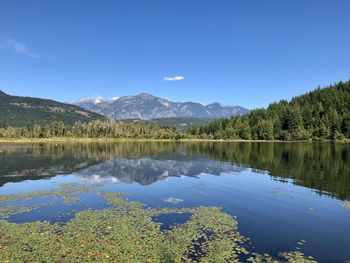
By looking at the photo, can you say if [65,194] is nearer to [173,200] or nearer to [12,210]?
[12,210]

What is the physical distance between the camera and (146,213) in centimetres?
3581

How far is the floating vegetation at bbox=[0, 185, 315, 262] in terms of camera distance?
2327 cm

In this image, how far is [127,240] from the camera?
26.8 meters

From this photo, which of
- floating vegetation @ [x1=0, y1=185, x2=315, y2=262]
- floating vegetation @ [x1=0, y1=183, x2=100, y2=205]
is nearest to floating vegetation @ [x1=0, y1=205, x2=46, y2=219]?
floating vegetation @ [x1=0, y1=185, x2=315, y2=262]

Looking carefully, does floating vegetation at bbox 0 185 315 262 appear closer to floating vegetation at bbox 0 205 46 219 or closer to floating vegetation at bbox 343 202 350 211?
floating vegetation at bbox 0 205 46 219

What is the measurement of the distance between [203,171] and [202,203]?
3313 centimetres

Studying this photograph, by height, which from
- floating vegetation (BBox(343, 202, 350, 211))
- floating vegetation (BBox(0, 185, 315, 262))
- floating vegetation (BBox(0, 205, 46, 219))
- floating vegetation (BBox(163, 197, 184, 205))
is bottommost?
floating vegetation (BBox(0, 205, 46, 219))

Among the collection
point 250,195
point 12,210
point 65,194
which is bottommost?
point 12,210

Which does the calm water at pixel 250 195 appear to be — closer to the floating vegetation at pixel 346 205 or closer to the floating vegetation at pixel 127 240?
the floating vegetation at pixel 346 205

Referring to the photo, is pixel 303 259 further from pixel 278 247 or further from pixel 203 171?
pixel 203 171

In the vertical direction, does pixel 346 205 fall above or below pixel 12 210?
above

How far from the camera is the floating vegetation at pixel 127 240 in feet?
76.3

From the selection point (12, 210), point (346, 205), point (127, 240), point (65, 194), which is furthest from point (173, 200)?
point (346, 205)

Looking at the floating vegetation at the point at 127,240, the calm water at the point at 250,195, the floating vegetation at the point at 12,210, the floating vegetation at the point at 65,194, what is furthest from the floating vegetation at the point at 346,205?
the floating vegetation at the point at 12,210
